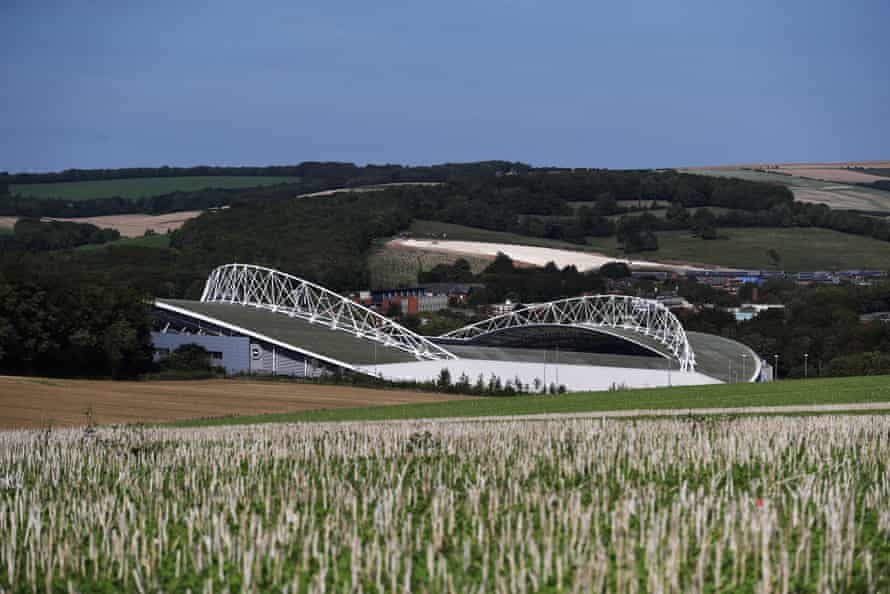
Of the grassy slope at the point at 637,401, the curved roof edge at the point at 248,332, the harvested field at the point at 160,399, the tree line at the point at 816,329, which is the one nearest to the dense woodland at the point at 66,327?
the harvested field at the point at 160,399

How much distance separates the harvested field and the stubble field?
81.9 feet

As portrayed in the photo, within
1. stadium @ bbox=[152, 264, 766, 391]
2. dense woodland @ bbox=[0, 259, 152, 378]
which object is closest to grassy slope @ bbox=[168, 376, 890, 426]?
stadium @ bbox=[152, 264, 766, 391]

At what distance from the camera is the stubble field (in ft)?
66.1

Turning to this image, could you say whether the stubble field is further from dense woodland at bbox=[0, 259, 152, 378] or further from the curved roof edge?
the curved roof edge

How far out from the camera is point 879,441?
36.5 meters

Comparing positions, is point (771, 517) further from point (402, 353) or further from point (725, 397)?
point (402, 353)

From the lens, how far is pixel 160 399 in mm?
75562

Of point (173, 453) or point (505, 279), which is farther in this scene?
point (505, 279)

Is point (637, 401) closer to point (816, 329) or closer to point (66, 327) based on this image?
point (66, 327)

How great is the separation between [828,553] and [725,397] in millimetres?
43971

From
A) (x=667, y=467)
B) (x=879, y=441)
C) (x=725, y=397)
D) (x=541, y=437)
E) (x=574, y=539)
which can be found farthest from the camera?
(x=725, y=397)

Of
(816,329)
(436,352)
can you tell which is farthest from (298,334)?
(816,329)

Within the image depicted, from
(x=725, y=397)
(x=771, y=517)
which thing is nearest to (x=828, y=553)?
(x=771, y=517)

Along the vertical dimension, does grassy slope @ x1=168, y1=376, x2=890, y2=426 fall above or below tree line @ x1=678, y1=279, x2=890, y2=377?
below
